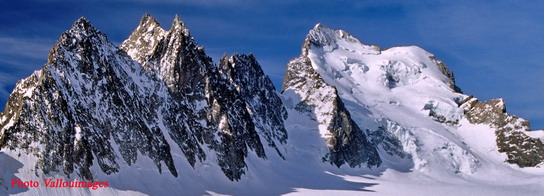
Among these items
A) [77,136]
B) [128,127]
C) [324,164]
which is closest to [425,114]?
[324,164]

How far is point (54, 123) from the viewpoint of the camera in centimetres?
8762

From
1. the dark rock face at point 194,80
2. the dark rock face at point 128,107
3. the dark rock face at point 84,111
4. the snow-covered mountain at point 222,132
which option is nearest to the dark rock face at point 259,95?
the snow-covered mountain at point 222,132

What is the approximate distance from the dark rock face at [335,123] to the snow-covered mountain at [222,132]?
35 centimetres

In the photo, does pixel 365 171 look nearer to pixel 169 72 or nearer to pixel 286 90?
pixel 286 90

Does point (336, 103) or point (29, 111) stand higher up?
point (336, 103)

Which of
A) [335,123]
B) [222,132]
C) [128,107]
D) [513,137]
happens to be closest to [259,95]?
[335,123]

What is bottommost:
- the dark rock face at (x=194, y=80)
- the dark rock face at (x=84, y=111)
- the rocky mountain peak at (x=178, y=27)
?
the dark rock face at (x=84, y=111)

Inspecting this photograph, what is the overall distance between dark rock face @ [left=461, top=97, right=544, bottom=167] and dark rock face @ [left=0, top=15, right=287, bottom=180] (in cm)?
7641

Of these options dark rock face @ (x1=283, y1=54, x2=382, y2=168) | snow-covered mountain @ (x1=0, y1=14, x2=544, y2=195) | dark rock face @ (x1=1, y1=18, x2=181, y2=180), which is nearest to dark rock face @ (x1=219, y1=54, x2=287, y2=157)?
snow-covered mountain @ (x1=0, y1=14, x2=544, y2=195)

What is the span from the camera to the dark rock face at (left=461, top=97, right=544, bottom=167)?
603 feet

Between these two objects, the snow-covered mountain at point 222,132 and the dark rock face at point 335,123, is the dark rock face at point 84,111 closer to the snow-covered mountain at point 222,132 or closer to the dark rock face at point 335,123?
the snow-covered mountain at point 222,132

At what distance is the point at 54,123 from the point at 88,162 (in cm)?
695

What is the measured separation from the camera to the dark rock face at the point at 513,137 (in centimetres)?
18375

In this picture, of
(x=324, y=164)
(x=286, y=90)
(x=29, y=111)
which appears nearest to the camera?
(x=29, y=111)
